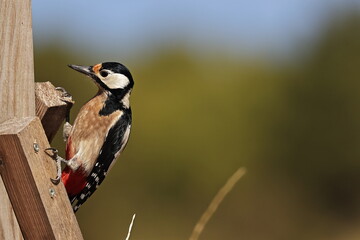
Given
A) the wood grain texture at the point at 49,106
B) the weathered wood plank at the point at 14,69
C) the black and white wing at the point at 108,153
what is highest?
the weathered wood plank at the point at 14,69

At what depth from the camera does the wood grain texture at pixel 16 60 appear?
2.45 metres

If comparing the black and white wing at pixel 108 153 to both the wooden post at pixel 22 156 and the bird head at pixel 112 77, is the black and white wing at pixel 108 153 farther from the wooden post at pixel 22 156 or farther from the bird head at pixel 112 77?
the wooden post at pixel 22 156

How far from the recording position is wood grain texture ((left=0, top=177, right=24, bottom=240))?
7.89 feet

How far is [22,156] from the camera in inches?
94.3

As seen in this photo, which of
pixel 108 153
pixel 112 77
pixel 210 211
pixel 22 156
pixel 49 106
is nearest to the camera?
pixel 22 156

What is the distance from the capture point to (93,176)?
12.0ft

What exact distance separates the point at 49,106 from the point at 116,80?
1401mm

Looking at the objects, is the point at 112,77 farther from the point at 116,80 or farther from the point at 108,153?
the point at 108,153

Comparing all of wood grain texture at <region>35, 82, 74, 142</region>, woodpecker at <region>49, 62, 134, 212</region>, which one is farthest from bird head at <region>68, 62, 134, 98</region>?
wood grain texture at <region>35, 82, 74, 142</region>

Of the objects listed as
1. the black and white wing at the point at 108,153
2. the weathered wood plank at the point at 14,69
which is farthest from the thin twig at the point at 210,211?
the weathered wood plank at the point at 14,69

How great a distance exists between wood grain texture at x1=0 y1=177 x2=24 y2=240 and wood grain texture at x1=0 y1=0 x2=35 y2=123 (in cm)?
20

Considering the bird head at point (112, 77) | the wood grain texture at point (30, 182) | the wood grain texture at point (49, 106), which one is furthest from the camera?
the bird head at point (112, 77)

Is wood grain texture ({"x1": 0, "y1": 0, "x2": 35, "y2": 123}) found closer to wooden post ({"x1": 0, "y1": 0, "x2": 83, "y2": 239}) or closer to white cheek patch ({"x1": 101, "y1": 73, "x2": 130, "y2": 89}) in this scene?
wooden post ({"x1": 0, "y1": 0, "x2": 83, "y2": 239})

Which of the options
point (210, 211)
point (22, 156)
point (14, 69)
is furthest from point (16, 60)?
point (210, 211)
